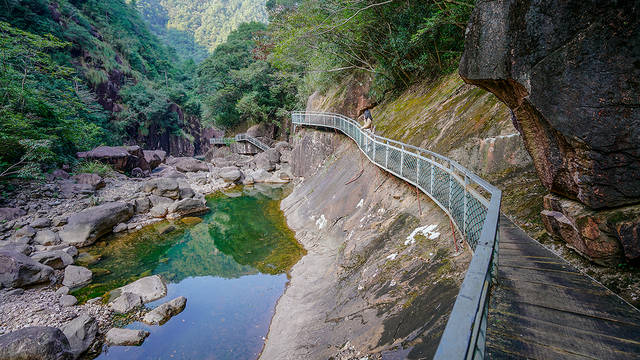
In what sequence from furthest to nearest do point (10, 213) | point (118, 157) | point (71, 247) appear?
1. point (118, 157)
2. point (10, 213)
3. point (71, 247)

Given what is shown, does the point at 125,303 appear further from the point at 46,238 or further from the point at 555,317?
the point at 555,317

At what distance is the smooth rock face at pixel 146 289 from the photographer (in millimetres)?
8977

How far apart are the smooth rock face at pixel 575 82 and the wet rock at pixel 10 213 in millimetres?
19430

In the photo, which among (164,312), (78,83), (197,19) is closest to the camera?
(164,312)

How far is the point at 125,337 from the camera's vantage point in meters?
7.06

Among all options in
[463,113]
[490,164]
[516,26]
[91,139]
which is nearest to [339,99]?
[463,113]

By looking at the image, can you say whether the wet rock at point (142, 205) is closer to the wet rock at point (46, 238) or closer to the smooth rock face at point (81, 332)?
the wet rock at point (46, 238)

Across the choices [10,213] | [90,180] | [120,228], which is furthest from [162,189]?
[10,213]

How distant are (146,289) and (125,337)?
2301mm

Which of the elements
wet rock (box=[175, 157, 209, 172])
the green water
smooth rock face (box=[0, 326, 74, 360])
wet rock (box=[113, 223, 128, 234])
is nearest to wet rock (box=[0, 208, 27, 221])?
wet rock (box=[113, 223, 128, 234])

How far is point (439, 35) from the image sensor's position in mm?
11320

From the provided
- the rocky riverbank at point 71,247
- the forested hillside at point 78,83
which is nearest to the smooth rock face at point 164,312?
the rocky riverbank at point 71,247

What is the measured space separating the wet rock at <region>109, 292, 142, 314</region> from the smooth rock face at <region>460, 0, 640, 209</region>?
10452mm

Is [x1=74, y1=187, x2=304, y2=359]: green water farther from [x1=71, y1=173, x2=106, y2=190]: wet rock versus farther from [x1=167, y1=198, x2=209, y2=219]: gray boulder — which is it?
[x1=71, y1=173, x2=106, y2=190]: wet rock
